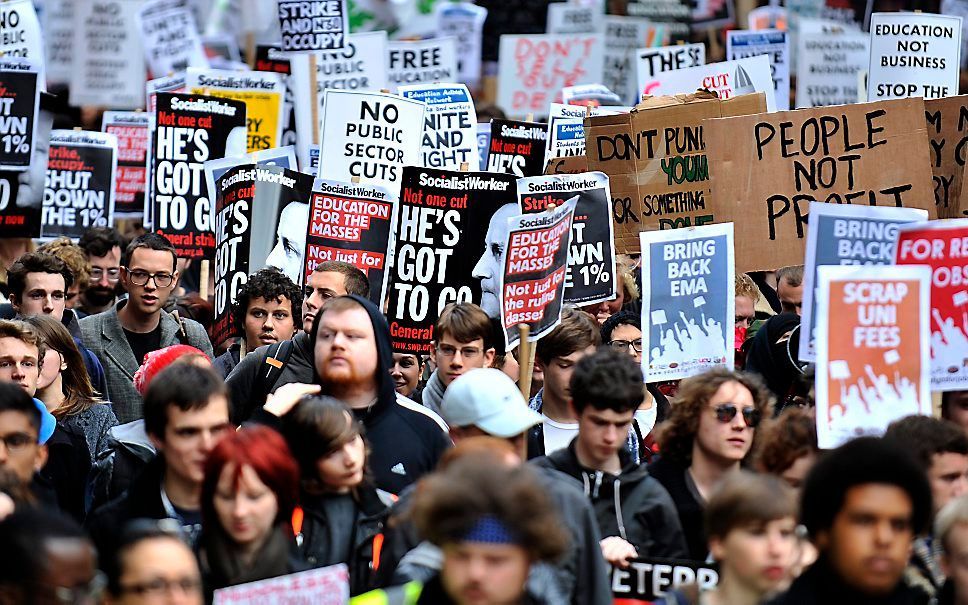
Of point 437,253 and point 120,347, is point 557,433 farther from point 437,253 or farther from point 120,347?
point 120,347

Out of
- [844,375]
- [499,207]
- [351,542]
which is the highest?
[499,207]

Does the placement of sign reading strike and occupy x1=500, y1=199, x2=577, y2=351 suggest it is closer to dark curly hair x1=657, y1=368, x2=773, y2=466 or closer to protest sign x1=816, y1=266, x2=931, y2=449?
dark curly hair x1=657, y1=368, x2=773, y2=466

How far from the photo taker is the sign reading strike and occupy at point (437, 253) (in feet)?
29.0

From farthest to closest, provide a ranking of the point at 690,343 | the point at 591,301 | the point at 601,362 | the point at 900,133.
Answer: the point at 591,301, the point at 900,133, the point at 690,343, the point at 601,362

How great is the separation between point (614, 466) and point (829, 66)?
11744 millimetres

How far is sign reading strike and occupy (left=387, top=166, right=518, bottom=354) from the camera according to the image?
29.0 feet

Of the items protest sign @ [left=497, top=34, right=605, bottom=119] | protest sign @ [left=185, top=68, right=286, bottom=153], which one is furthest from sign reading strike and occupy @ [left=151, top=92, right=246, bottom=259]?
protest sign @ [left=497, top=34, right=605, bottom=119]

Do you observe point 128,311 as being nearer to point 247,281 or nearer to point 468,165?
point 247,281

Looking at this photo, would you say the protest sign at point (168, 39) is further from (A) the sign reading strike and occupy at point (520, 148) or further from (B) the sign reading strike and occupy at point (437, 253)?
(B) the sign reading strike and occupy at point (437, 253)

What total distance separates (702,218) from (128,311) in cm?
340

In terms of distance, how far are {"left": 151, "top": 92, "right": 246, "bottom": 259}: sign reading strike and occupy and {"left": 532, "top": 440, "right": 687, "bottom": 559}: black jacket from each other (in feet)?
21.5

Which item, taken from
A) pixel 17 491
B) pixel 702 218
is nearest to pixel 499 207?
pixel 702 218

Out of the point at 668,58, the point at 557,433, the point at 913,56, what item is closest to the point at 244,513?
the point at 557,433

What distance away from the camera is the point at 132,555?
4609mm
